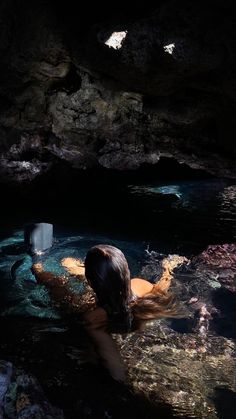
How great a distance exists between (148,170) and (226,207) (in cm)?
336

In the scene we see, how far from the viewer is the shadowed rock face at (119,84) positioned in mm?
3336

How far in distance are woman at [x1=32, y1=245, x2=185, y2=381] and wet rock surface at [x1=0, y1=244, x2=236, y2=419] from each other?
10 cm

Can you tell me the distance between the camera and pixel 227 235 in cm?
689

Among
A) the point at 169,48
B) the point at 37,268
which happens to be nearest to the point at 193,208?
the point at 37,268

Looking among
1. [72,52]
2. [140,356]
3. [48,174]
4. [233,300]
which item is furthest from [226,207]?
[140,356]

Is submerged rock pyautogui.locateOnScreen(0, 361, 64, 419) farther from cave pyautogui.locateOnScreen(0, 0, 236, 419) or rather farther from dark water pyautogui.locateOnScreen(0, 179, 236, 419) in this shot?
dark water pyautogui.locateOnScreen(0, 179, 236, 419)

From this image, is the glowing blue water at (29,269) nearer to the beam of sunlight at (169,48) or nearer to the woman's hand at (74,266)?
the woman's hand at (74,266)

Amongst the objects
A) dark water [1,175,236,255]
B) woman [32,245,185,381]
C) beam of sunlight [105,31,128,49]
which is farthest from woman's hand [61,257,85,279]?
beam of sunlight [105,31,128,49]

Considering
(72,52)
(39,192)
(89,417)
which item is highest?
(72,52)

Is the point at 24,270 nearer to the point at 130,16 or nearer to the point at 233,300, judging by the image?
the point at 233,300

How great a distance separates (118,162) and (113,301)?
316 cm

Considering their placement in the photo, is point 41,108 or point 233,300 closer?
point 233,300

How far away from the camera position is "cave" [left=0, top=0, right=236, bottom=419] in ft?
8.74

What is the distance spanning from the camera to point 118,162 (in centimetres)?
563
